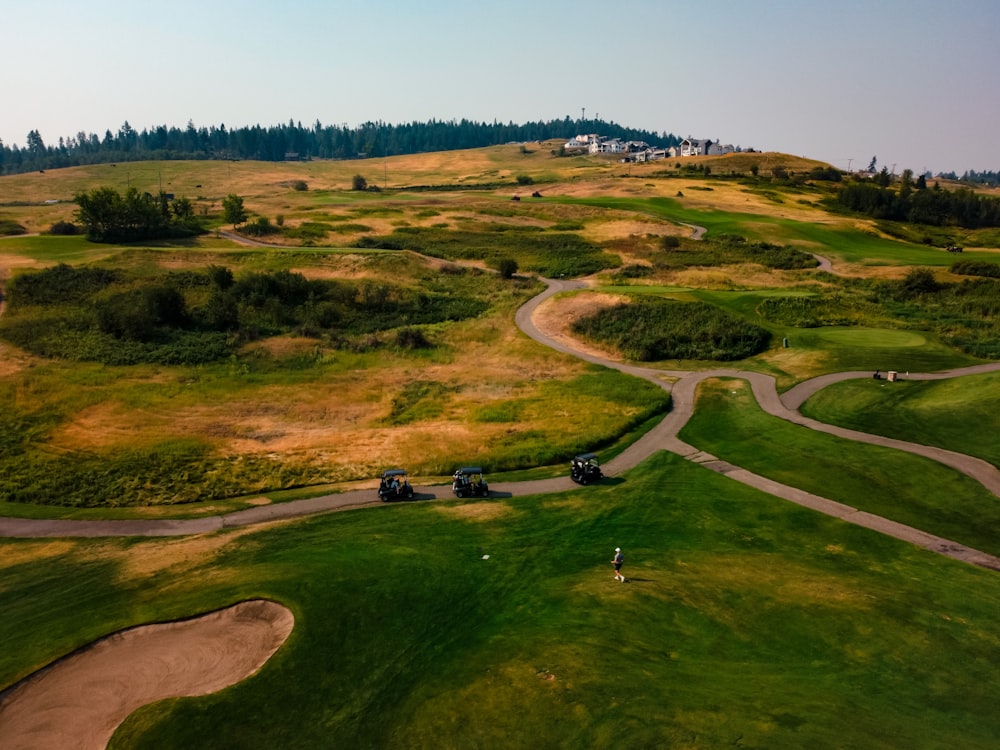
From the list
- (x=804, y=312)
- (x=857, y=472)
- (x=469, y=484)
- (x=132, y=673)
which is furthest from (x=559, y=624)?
(x=804, y=312)

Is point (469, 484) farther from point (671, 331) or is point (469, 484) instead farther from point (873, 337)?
point (873, 337)

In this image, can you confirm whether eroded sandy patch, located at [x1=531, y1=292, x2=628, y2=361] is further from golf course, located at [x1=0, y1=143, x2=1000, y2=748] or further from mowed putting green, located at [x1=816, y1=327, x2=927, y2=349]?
mowed putting green, located at [x1=816, y1=327, x2=927, y2=349]

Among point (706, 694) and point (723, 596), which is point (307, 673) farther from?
point (723, 596)

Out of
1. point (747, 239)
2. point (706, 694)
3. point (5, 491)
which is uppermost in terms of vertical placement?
point (747, 239)

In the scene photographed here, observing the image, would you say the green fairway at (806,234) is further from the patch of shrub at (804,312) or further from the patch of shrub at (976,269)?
the patch of shrub at (804,312)

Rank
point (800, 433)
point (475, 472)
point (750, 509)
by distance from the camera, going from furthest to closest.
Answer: point (800, 433), point (475, 472), point (750, 509)

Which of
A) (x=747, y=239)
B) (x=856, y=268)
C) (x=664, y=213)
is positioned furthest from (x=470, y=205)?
(x=856, y=268)
